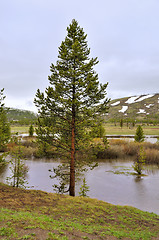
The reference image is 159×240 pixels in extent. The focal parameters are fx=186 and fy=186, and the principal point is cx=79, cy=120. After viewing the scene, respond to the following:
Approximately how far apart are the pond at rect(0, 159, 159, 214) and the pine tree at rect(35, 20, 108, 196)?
4118 millimetres

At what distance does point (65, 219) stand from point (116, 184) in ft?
37.9

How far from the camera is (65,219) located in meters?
8.28

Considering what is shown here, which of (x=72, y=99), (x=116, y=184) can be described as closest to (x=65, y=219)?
(x=72, y=99)

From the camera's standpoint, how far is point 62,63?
47.3ft

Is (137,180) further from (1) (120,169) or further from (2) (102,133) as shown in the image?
(2) (102,133)

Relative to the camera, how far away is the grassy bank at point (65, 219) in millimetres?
6421

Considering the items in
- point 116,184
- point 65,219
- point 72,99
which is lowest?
point 116,184

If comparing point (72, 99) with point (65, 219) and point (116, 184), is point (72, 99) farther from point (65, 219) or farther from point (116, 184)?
point (116, 184)

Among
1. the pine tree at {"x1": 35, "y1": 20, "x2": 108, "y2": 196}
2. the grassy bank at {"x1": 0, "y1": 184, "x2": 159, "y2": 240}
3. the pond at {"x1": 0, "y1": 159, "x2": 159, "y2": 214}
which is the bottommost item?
the pond at {"x1": 0, "y1": 159, "x2": 159, "y2": 214}

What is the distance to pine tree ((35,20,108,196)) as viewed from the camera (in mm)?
13602

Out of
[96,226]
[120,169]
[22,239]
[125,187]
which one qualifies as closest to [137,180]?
[125,187]

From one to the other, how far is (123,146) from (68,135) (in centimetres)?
2052

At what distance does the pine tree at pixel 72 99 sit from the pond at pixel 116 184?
4118 mm

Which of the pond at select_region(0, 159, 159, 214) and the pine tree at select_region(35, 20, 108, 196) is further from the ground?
the pine tree at select_region(35, 20, 108, 196)
